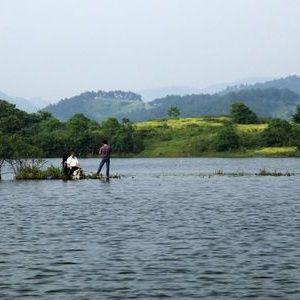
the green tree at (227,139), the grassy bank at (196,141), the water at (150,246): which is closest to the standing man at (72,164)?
the water at (150,246)

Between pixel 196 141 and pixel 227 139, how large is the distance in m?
9.80

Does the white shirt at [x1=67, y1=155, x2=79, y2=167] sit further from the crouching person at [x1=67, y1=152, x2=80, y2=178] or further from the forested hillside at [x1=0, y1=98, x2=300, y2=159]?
the forested hillside at [x1=0, y1=98, x2=300, y2=159]

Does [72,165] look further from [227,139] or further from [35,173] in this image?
[227,139]

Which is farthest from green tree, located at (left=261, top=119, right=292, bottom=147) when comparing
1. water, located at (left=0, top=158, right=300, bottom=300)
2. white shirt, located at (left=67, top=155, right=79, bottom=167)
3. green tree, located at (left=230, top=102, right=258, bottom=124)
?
water, located at (left=0, top=158, right=300, bottom=300)

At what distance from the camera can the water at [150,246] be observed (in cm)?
1661

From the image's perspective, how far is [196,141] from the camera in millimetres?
169750

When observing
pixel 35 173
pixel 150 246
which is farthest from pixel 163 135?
pixel 150 246

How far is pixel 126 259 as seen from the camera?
20094 mm

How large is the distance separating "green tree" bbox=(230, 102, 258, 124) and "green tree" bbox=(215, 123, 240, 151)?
2705cm

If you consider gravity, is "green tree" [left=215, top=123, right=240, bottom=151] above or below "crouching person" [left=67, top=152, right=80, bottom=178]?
above

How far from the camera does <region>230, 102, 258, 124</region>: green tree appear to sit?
626ft

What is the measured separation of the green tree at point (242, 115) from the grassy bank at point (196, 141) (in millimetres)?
5850

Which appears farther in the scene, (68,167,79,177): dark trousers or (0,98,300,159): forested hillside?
(0,98,300,159): forested hillside

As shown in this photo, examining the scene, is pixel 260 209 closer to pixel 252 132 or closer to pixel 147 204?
pixel 147 204
